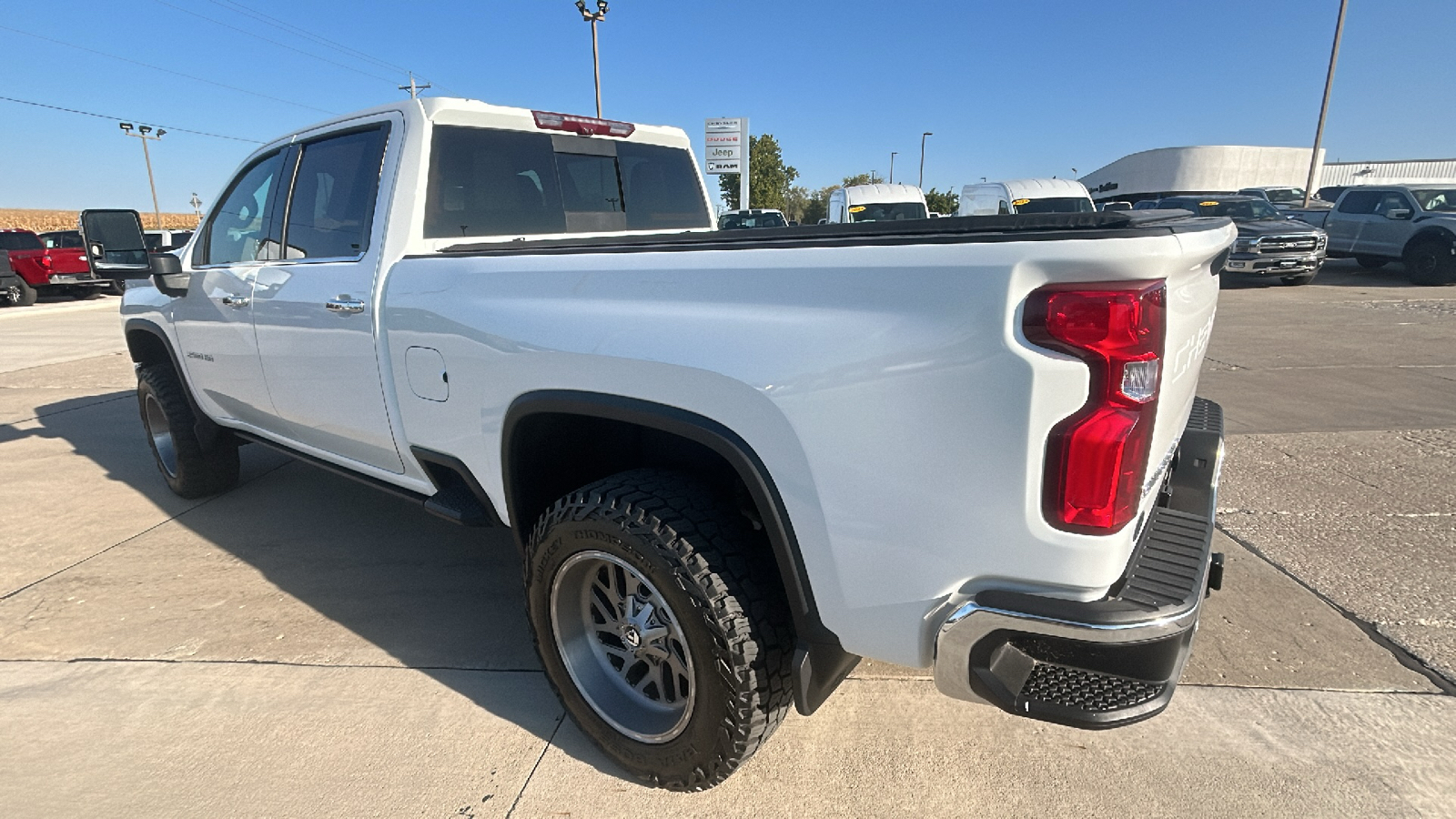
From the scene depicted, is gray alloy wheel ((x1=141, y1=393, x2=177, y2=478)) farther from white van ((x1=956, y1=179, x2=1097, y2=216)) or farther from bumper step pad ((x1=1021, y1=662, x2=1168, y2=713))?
white van ((x1=956, y1=179, x2=1097, y2=216))

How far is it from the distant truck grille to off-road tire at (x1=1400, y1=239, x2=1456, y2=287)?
200cm

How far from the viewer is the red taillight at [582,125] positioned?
3.27 m

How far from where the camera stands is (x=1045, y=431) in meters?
1.39

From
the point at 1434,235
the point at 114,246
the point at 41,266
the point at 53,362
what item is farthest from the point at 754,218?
the point at 114,246

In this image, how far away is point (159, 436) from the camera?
470cm

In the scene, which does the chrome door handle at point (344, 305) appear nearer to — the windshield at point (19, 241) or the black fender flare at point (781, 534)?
the black fender flare at point (781, 534)

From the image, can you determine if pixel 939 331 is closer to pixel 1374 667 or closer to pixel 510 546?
pixel 1374 667

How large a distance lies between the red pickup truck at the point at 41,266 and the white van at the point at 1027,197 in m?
19.5

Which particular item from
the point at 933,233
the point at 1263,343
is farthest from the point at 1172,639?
the point at 1263,343

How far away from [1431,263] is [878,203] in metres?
9.93

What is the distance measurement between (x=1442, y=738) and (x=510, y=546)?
363cm

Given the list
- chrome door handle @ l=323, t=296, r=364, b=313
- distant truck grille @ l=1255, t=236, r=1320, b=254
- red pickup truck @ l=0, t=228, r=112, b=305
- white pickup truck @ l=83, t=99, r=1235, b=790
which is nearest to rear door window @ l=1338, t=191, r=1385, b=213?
distant truck grille @ l=1255, t=236, r=1320, b=254

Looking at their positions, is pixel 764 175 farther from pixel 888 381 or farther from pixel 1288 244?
pixel 888 381

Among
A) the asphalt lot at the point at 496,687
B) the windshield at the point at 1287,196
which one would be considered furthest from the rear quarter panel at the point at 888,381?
the windshield at the point at 1287,196
